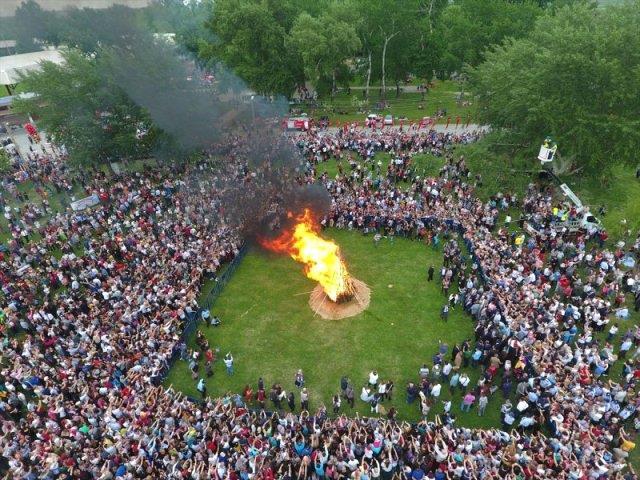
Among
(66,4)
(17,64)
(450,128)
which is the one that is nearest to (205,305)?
(450,128)

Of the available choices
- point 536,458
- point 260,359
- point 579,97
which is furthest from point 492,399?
point 579,97

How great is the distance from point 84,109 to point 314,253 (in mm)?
24214

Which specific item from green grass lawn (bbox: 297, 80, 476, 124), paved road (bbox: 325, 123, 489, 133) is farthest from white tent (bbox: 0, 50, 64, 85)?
paved road (bbox: 325, 123, 489, 133)

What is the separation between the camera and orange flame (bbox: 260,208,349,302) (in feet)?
70.0

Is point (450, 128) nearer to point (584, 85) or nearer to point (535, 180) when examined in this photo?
point (535, 180)

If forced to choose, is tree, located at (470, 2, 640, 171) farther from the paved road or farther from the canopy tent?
the canopy tent

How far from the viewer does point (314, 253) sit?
22.6 metres

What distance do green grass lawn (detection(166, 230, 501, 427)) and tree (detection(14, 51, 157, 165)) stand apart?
59.0 feet

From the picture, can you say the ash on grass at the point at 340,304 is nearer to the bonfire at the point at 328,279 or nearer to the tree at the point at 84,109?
the bonfire at the point at 328,279

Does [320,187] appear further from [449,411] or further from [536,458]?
[536,458]

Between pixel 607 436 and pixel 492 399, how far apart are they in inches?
158

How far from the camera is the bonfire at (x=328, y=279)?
70.0 ft

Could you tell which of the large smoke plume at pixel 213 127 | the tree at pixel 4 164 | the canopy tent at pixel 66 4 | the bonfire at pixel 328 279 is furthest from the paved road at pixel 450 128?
the tree at pixel 4 164

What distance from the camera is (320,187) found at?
30.2 meters
